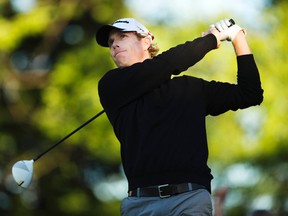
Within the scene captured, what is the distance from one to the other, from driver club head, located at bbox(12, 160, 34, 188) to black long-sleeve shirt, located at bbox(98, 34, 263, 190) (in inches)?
36.9

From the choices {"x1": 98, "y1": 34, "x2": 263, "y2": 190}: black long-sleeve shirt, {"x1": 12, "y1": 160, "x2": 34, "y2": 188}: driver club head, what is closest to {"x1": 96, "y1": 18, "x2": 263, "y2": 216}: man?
{"x1": 98, "y1": 34, "x2": 263, "y2": 190}: black long-sleeve shirt

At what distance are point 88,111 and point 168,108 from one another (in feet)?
35.7

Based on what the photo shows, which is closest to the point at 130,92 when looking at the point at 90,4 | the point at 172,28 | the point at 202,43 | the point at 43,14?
the point at 202,43

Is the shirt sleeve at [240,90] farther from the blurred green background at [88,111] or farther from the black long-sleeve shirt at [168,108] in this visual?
the blurred green background at [88,111]

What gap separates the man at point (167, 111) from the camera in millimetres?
5230

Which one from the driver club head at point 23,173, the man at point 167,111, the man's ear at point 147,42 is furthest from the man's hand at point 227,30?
the driver club head at point 23,173

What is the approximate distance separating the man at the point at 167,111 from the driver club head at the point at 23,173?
0.93 meters

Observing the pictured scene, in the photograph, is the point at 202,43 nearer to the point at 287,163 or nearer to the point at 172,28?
the point at 172,28

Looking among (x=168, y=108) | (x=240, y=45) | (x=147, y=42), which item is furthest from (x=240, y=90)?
(x=147, y=42)

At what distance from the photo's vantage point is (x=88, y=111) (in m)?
16.1

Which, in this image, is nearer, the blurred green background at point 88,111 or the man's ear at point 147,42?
the man's ear at point 147,42

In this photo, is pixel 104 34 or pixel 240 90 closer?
pixel 240 90

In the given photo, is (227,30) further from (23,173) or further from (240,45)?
(23,173)

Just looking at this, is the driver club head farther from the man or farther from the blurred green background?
the blurred green background
